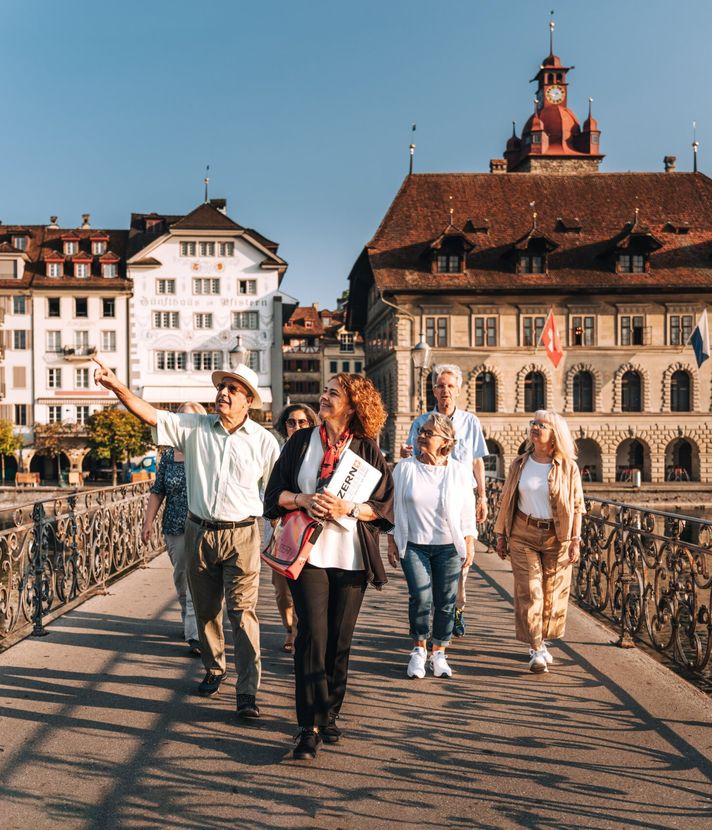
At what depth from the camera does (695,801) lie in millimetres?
4305

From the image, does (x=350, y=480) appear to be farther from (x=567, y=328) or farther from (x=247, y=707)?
(x=567, y=328)

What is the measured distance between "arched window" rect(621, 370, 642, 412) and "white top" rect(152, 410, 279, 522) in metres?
46.9

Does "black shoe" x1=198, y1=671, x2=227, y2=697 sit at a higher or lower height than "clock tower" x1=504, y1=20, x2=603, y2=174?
lower

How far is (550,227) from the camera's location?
174ft

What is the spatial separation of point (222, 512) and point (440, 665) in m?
2.00

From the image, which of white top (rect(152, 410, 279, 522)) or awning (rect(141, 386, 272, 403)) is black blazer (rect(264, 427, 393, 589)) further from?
awning (rect(141, 386, 272, 403))

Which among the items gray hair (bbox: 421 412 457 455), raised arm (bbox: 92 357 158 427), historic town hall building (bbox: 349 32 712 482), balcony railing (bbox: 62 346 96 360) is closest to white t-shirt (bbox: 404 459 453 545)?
gray hair (bbox: 421 412 457 455)

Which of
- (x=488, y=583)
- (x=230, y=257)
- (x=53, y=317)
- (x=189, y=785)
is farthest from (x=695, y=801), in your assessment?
(x=53, y=317)

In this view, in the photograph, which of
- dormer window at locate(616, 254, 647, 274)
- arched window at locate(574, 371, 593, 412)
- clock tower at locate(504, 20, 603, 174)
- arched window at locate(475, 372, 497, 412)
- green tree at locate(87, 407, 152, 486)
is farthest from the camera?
clock tower at locate(504, 20, 603, 174)

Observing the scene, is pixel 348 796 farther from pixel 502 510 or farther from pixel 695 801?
pixel 502 510

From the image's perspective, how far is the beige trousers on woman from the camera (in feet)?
22.9

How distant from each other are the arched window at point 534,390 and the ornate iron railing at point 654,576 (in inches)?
1606

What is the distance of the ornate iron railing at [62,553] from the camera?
25.9ft

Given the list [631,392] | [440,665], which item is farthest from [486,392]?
Result: [440,665]
